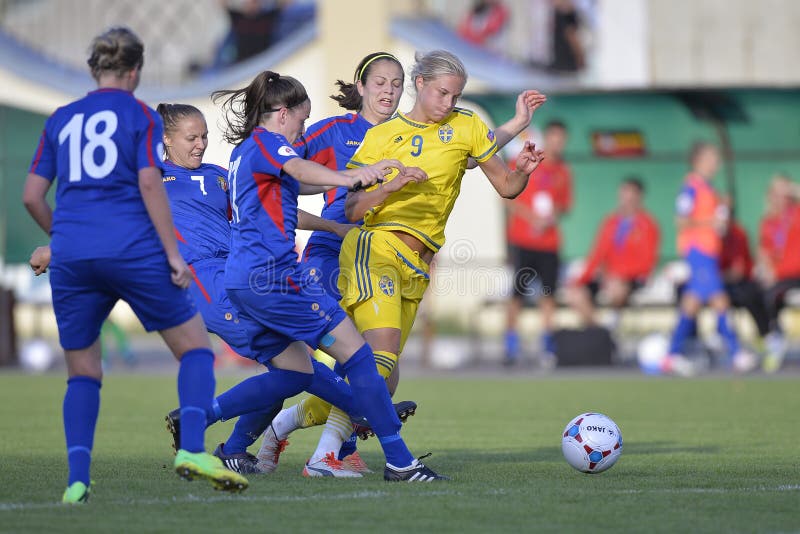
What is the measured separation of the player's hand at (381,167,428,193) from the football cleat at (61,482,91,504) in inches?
79.2

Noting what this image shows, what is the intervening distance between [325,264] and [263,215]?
37.9 inches

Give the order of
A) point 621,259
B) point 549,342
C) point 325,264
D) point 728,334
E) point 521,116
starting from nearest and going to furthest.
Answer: point 521,116, point 325,264, point 728,334, point 549,342, point 621,259

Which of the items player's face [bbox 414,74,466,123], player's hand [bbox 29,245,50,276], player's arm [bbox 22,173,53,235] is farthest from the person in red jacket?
player's arm [bbox 22,173,53,235]

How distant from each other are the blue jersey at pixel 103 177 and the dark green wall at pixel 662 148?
13.0 m

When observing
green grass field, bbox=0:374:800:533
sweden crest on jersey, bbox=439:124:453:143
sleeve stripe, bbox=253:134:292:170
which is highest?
sweden crest on jersey, bbox=439:124:453:143

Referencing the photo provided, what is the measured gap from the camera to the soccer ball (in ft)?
22.2

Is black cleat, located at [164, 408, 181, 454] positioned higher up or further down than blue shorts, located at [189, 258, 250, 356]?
further down

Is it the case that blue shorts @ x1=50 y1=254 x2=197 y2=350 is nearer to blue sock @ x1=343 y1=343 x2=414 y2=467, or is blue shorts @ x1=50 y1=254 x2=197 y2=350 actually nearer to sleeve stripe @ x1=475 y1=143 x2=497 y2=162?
blue sock @ x1=343 y1=343 x2=414 y2=467

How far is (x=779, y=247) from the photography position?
16562 mm

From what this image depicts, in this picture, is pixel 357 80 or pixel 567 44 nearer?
pixel 357 80

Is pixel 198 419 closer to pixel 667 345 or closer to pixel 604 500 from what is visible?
pixel 604 500

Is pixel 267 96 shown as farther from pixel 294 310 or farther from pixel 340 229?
pixel 294 310

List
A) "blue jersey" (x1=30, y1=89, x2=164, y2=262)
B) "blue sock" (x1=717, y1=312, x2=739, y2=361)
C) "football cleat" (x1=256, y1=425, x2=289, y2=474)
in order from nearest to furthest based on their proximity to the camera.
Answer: "blue jersey" (x1=30, y1=89, x2=164, y2=262), "football cleat" (x1=256, y1=425, x2=289, y2=474), "blue sock" (x1=717, y1=312, x2=739, y2=361)

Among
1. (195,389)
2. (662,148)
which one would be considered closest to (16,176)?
(662,148)
